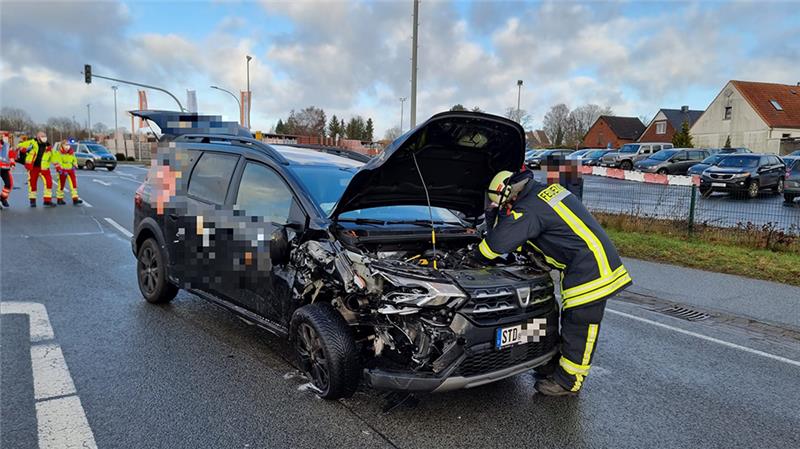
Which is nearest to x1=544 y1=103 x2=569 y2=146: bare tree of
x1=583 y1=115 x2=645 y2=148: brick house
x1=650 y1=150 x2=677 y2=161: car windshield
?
x1=583 y1=115 x2=645 y2=148: brick house

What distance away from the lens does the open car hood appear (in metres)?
3.62

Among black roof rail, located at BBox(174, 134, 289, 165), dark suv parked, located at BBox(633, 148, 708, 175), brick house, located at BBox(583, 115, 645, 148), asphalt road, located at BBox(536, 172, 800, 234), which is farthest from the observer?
brick house, located at BBox(583, 115, 645, 148)

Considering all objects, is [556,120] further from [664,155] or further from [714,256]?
[714,256]

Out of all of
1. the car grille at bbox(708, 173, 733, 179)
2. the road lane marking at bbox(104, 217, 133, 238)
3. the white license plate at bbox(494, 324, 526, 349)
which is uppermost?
the car grille at bbox(708, 173, 733, 179)

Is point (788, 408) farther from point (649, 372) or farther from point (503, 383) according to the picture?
point (503, 383)

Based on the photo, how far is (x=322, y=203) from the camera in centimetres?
400

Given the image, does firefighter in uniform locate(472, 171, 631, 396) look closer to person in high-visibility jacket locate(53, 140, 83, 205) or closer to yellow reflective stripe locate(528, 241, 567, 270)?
yellow reflective stripe locate(528, 241, 567, 270)

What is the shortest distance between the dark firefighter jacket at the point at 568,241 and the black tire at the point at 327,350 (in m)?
1.11

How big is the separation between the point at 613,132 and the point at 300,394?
73124 millimetres

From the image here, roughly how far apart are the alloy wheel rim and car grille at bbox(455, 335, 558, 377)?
2.99 ft

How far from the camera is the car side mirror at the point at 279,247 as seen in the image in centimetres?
384

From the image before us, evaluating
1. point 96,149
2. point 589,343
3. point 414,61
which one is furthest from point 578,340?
point 96,149

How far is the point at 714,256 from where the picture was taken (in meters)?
8.70

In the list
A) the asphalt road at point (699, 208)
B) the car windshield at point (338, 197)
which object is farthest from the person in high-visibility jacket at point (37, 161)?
the asphalt road at point (699, 208)
